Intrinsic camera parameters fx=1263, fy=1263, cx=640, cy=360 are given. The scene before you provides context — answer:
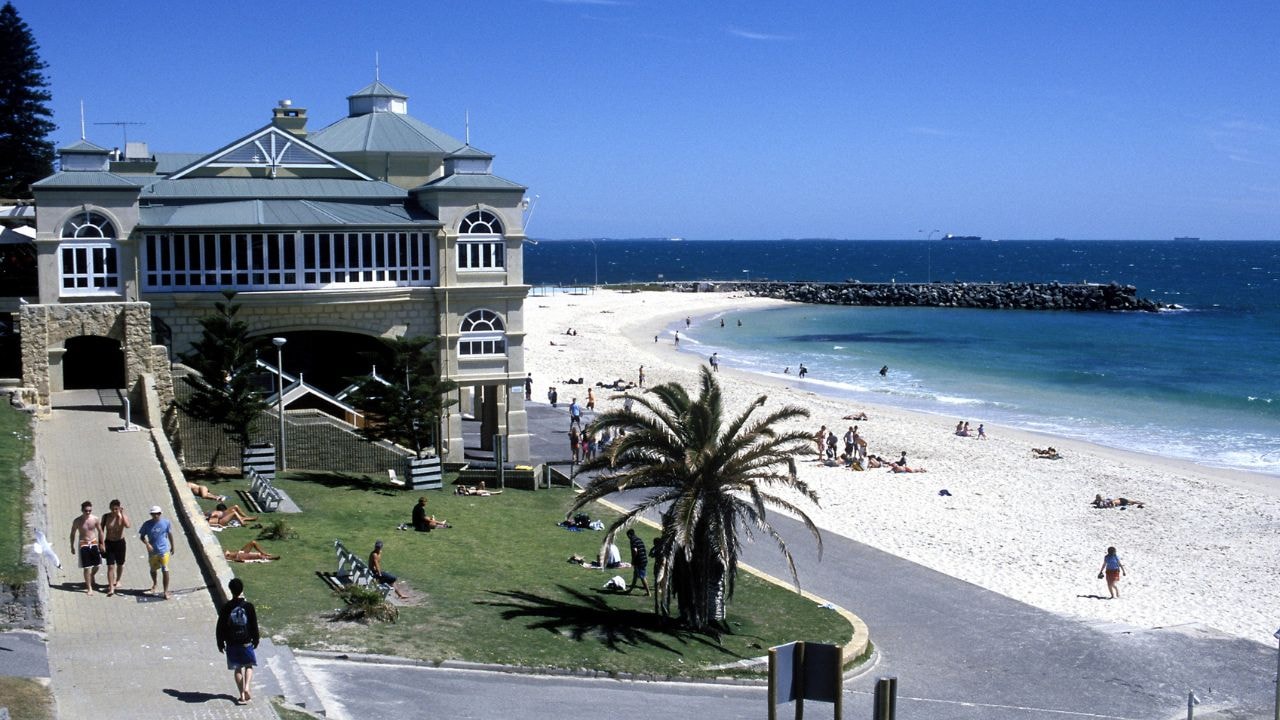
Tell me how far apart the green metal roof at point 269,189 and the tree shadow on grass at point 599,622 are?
15060 millimetres

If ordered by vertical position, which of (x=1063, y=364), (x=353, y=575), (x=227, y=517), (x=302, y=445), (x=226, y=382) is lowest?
(x=1063, y=364)

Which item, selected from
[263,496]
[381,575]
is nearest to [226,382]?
[263,496]

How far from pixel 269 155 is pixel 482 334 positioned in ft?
22.0

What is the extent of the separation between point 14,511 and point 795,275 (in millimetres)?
166722

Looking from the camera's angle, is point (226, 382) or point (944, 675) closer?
point (944, 675)

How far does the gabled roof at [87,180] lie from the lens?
2614 cm

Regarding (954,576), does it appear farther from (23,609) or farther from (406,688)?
(23,609)

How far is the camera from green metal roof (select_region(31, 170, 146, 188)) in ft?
85.8

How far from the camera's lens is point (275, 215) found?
28203 mm

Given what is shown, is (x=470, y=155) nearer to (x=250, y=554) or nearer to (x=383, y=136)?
(x=383, y=136)

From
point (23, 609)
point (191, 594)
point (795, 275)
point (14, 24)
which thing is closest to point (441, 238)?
point (191, 594)

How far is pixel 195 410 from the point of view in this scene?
23.8m

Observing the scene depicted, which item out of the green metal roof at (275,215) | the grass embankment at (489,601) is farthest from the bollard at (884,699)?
the green metal roof at (275,215)

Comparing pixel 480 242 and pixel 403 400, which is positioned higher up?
pixel 480 242
